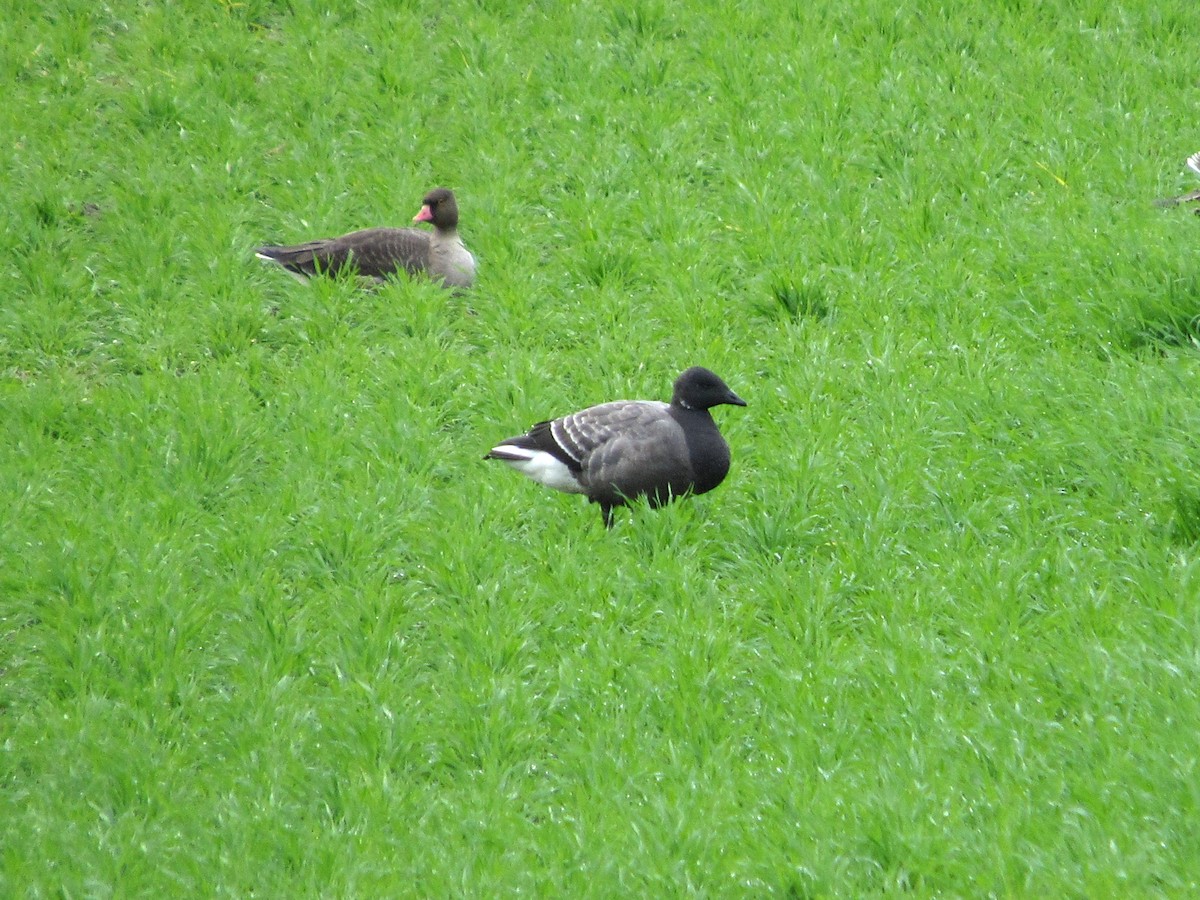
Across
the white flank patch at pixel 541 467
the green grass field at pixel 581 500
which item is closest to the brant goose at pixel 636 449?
the white flank patch at pixel 541 467

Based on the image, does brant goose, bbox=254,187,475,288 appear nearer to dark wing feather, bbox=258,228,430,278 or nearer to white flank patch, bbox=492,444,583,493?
dark wing feather, bbox=258,228,430,278

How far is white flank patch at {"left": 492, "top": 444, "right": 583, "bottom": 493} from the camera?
19.7 ft

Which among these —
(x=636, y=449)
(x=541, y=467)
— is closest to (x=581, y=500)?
(x=541, y=467)

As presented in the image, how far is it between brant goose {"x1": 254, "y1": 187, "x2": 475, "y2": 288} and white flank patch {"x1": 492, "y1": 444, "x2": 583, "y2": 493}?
76.5 inches

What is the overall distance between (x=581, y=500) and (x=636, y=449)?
456mm

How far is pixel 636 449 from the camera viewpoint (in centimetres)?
587

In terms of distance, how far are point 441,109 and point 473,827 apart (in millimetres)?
6298

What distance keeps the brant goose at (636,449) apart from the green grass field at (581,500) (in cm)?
15

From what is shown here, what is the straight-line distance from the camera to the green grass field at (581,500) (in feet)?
14.1

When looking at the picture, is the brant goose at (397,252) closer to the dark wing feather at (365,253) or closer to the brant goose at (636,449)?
the dark wing feather at (365,253)

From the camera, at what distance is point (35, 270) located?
317 inches

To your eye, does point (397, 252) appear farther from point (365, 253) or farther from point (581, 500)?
point (581, 500)

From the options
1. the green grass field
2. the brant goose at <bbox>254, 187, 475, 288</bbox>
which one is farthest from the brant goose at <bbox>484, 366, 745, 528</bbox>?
the brant goose at <bbox>254, 187, 475, 288</bbox>

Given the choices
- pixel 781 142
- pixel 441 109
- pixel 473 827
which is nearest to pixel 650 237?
pixel 781 142
